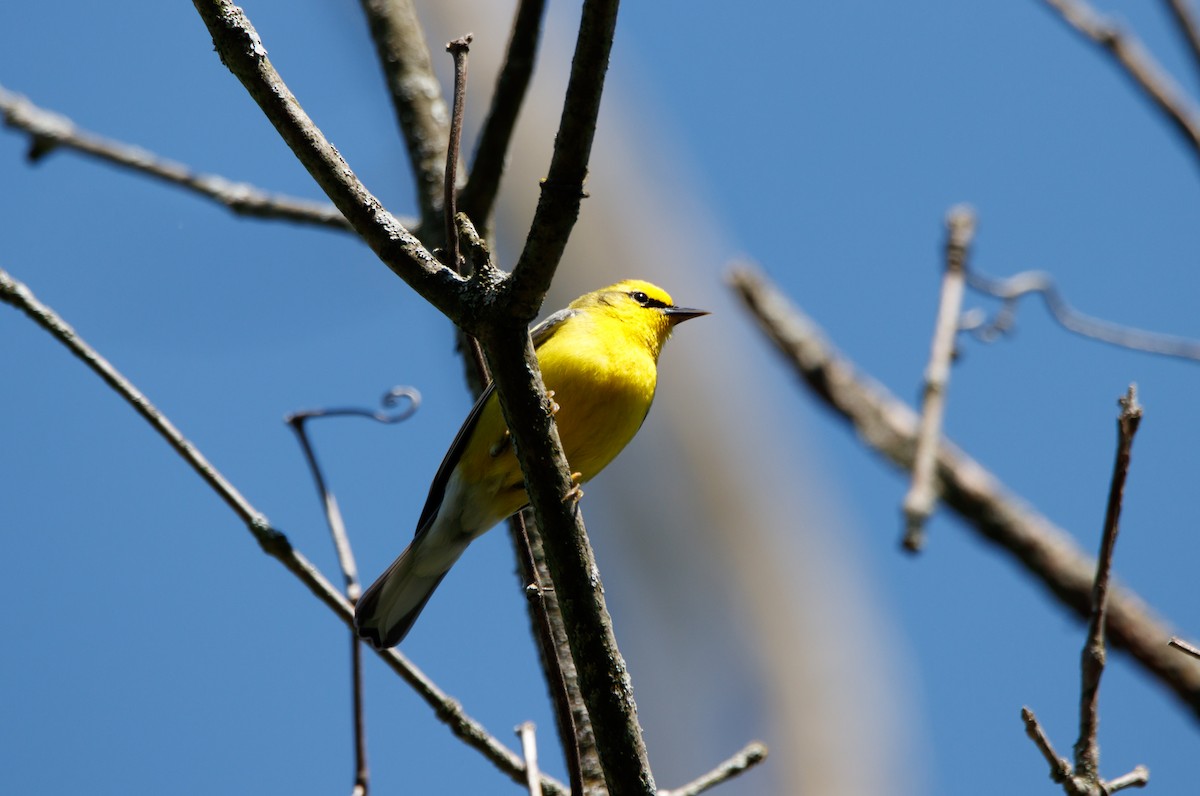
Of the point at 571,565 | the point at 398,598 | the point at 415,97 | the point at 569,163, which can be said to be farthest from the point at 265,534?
the point at 415,97

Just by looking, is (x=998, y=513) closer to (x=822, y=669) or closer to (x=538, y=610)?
(x=822, y=669)

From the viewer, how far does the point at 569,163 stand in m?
2.00

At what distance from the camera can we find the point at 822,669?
7.54 meters

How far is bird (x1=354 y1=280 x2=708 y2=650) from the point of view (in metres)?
4.02

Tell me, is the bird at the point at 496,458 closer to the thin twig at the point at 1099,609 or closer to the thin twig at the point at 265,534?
the thin twig at the point at 265,534

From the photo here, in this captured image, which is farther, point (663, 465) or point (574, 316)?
point (663, 465)

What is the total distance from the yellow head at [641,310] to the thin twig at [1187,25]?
7.63 feet

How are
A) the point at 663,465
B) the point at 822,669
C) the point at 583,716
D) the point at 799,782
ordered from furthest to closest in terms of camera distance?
the point at 663,465 < the point at 822,669 < the point at 799,782 < the point at 583,716

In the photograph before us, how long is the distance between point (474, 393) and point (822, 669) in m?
4.59

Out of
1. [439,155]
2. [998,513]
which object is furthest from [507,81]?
[998,513]

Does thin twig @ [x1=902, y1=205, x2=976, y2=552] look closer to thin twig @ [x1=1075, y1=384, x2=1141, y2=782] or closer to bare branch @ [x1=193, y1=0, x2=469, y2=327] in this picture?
thin twig @ [x1=1075, y1=384, x2=1141, y2=782]

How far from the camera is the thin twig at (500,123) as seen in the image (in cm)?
346

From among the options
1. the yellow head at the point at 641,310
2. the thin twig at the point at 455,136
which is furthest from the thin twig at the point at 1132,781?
the yellow head at the point at 641,310

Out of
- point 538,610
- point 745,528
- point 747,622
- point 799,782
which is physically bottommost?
point 538,610
